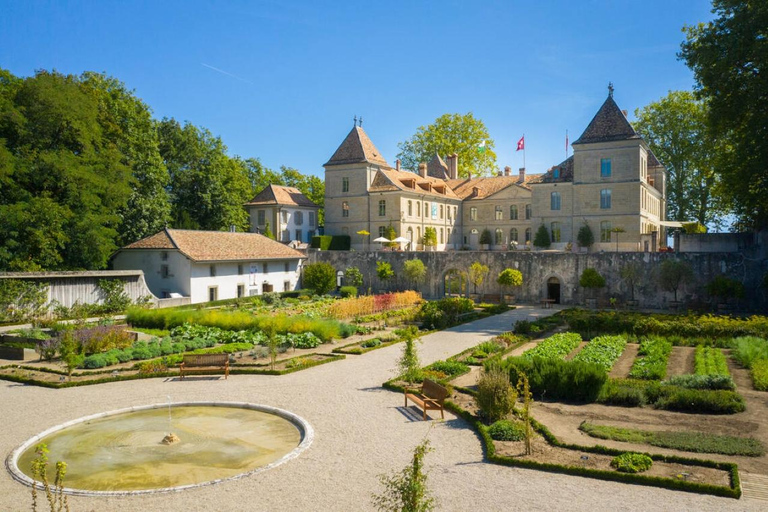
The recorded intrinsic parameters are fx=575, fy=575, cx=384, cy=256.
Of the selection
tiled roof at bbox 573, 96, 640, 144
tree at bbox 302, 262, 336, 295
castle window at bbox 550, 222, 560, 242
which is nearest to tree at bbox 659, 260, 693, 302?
tiled roof at bbox 573, 96, 640, 144

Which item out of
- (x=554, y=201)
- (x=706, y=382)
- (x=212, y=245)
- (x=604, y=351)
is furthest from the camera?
(x=554, y=201)

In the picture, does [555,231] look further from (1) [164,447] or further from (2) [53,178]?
(1) [164,447]

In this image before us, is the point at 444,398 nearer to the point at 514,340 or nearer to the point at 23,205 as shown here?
the point at 514,340

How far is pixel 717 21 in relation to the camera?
27.9 m

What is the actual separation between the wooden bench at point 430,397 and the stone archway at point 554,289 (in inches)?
948

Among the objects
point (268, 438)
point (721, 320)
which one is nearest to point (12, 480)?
point (268, 438)

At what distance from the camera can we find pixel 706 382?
1465cm

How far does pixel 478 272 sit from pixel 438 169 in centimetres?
2708

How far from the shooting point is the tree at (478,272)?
3735 centimetres

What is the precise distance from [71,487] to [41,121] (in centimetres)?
2985

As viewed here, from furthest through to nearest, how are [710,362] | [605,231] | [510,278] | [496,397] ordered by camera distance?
[605,231]
[510,278]
[710,362]
[496,397]

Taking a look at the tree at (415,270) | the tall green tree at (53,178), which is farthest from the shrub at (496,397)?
the tall green tree at (53,178)

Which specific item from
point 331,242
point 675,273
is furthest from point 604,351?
point 331,242

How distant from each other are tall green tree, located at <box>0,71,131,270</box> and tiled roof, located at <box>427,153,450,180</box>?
3457 centimetres
